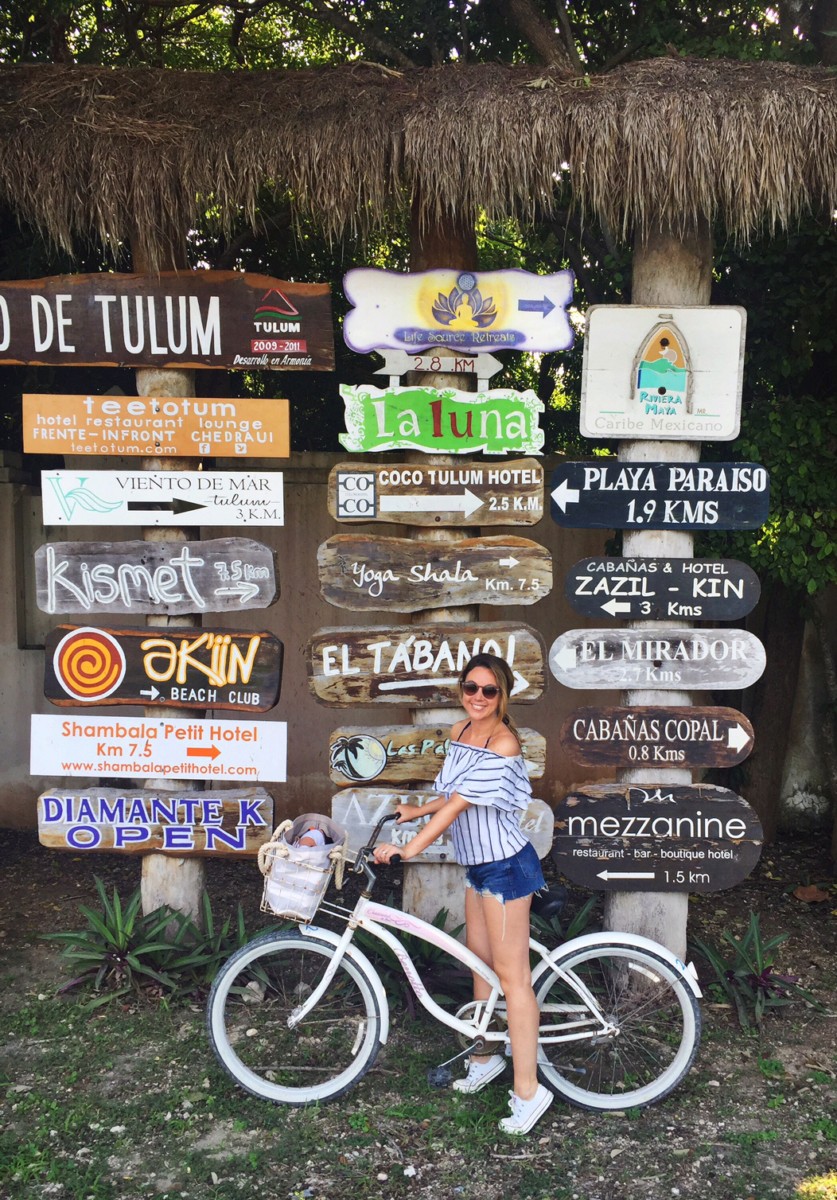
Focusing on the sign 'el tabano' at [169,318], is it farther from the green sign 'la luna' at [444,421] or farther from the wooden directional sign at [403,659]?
the wooden directional sign at [403,659]

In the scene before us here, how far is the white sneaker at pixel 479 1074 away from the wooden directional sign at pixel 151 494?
2.38 meters

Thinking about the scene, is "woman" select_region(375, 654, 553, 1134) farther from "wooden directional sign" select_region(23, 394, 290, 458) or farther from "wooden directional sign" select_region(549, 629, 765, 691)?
"wooden directional sign" select_region(23, 394, 290, 458)

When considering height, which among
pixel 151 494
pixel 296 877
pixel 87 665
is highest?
pixel 151 494

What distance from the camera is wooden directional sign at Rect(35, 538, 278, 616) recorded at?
4375 mm

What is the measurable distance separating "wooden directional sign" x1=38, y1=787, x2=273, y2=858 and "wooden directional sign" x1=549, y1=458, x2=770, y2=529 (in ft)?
6.47

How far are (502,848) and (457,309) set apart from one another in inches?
91.1

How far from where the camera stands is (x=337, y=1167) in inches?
129

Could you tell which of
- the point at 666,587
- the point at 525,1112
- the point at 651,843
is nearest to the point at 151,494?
the point at 666,587

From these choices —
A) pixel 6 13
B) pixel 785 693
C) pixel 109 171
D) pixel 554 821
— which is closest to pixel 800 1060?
pixel 554 821

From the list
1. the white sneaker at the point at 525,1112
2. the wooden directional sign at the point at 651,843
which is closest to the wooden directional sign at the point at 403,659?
the wooden directional sign at the point at 651,843

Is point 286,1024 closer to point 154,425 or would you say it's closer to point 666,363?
point 154,425

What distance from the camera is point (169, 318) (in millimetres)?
4316


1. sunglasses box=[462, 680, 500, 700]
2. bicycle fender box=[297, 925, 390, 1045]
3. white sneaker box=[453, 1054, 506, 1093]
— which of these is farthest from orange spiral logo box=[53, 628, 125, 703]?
white sneaker box=[453, 1054, 506, 1093]

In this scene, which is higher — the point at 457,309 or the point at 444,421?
the point at 457,309
